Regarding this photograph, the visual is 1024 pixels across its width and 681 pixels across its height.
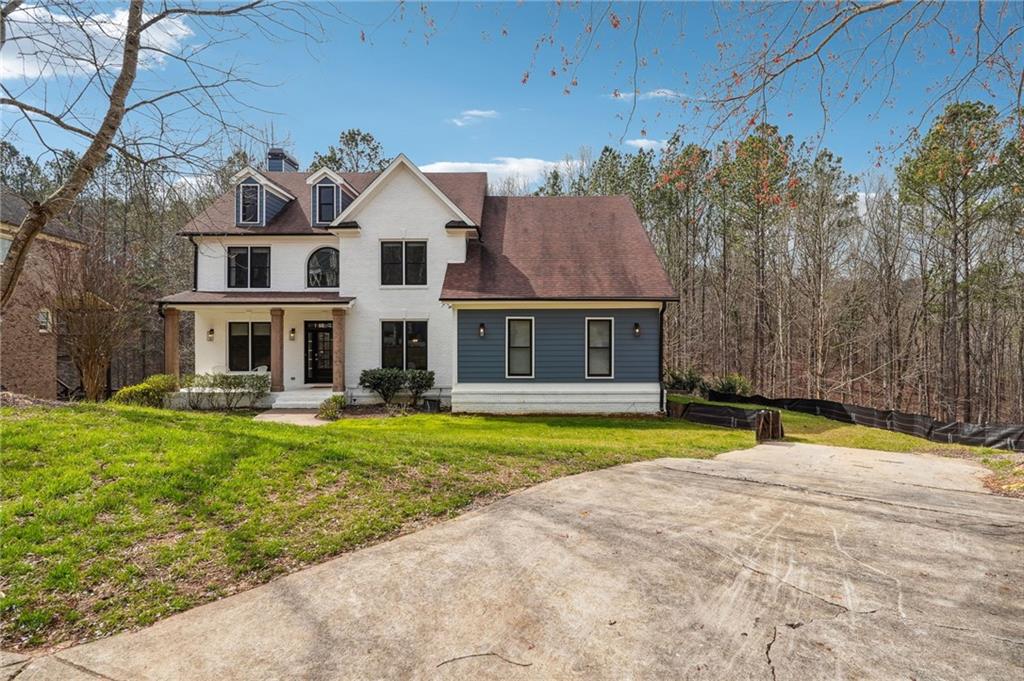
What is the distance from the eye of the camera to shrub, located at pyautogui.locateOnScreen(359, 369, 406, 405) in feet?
53.7

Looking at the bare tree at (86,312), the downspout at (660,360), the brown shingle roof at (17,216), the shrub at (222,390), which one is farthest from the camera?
the brown shingle roof at (17,216)

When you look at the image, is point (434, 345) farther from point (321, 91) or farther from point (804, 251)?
point (804, 251)

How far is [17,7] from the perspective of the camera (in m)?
5.61

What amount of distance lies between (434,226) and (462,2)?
13294mm

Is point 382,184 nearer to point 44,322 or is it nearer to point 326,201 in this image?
point 326,201

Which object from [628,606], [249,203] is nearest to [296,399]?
[249,203]

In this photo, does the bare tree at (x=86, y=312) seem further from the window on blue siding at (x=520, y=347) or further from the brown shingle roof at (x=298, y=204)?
the window on blue siding at (x=520, y=347)

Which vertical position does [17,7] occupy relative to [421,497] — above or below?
above

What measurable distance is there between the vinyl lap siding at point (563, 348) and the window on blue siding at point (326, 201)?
269 inches

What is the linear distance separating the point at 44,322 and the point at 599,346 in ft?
71.4

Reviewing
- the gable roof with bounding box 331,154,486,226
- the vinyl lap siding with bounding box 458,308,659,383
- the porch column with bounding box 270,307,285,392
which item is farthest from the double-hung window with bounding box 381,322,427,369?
the gable roof with bounding box 331,154,486,226

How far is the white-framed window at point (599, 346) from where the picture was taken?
15.5m

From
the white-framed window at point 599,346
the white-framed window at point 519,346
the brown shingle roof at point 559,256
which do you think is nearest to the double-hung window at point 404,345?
the brown shingle roof at point 559,256

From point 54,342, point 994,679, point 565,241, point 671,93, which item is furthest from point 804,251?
point 54,342
